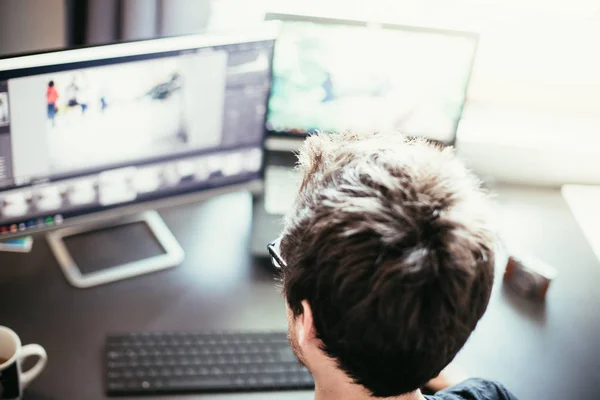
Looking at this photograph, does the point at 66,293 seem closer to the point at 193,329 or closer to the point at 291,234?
the point at 193,329

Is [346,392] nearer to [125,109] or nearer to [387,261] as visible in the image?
[387,261]

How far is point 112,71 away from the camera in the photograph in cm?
111

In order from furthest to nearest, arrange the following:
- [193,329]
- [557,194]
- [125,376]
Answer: [557,194] → [193,329] → [125,376]

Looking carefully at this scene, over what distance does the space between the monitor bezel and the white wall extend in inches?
18.1

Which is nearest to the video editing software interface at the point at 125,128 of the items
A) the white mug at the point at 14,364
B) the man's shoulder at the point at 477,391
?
the white mug at the point at 14,364

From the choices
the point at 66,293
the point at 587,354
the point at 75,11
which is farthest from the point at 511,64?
the point at 66,293

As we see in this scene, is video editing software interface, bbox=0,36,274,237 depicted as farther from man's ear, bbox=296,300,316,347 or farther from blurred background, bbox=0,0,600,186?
man's ear, bbox=296,300,316,347

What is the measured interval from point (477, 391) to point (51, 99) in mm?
764

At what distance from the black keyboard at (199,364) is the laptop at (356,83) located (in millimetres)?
237

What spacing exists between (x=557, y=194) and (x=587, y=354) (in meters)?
0.49

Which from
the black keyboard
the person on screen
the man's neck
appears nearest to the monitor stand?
the black keyboard

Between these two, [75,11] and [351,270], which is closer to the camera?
[351,270]

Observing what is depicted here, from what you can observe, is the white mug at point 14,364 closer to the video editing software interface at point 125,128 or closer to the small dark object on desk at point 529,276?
the video editing software interface at point 125,128

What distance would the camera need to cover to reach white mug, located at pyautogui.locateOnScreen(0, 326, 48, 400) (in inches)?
38.1
